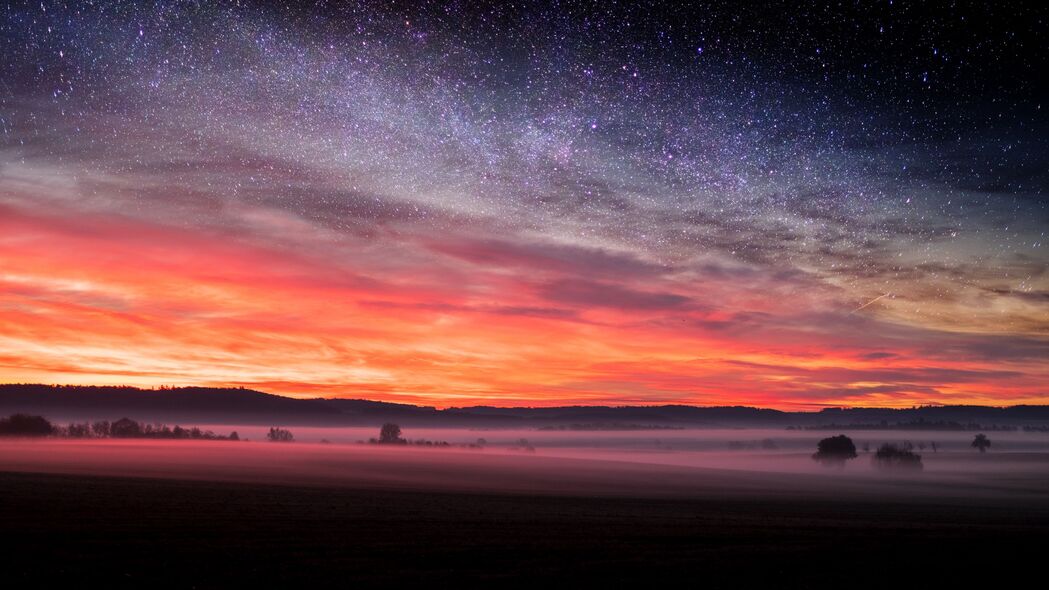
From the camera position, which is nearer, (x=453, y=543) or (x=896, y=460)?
(x=453, y=543)

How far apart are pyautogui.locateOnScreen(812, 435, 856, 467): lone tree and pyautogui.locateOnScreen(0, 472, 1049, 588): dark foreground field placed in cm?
13965

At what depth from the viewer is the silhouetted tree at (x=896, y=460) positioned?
6018 inches

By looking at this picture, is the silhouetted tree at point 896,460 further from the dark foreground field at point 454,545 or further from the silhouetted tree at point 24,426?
the silhouetted tree at point 24,426

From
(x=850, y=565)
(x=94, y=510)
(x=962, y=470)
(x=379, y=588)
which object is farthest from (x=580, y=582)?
(x=962, y=470)

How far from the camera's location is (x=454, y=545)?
2511cm

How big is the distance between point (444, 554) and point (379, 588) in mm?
5016

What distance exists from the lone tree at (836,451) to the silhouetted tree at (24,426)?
7300 inches

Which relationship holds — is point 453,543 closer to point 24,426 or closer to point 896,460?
point 896,460

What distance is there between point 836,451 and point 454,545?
16783 cm

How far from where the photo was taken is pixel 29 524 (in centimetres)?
2609

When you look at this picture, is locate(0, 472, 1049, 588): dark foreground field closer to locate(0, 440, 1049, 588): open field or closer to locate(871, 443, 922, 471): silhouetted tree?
locate(0, 440, 1049, 588): open field

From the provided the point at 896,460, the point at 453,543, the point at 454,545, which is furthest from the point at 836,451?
the point at 454,545

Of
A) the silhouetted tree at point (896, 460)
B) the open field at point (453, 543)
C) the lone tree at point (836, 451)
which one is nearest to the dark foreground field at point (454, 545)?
the open field at point (453, 543)

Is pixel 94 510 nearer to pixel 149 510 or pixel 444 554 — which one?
pixel 149 510
